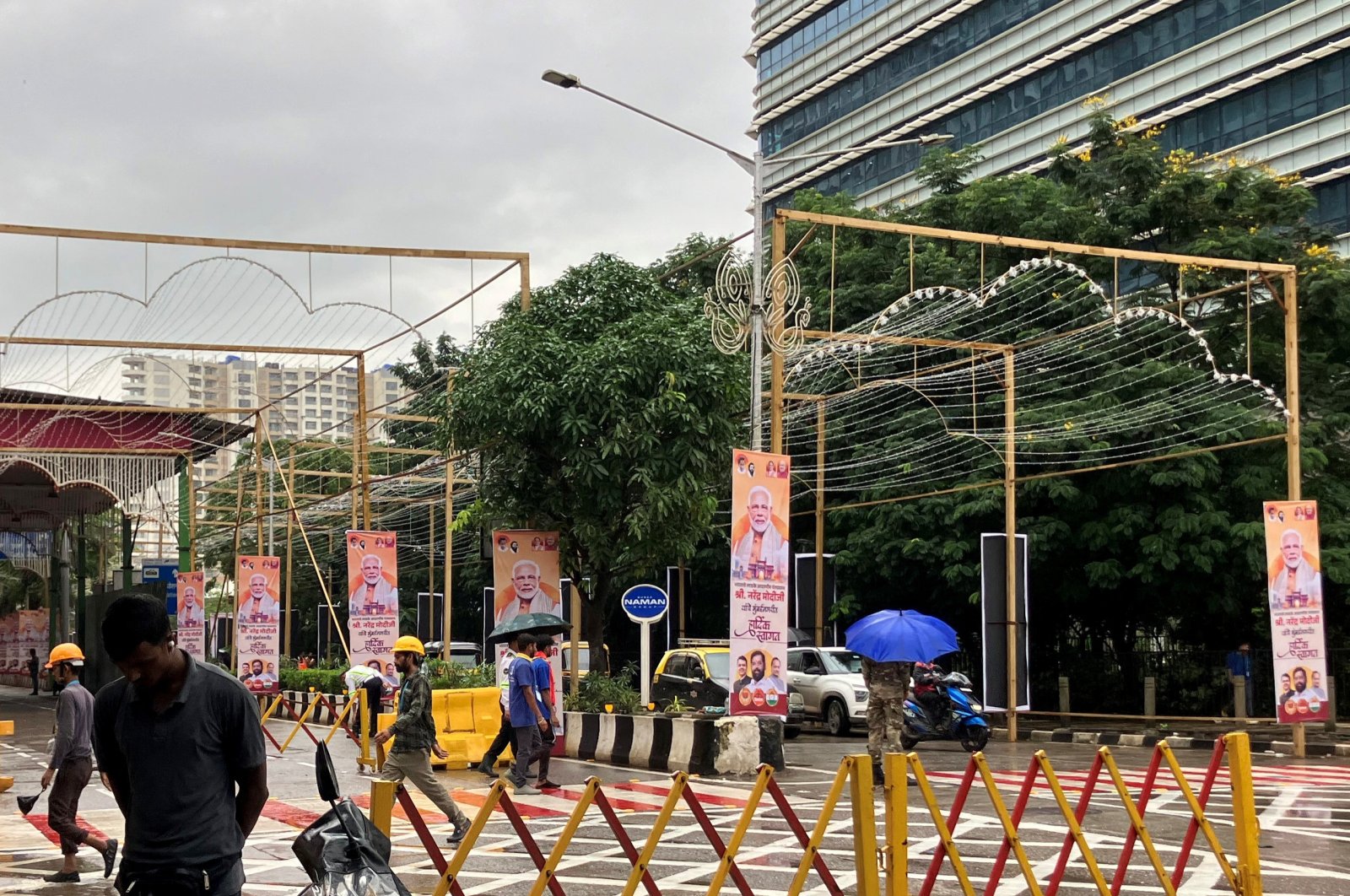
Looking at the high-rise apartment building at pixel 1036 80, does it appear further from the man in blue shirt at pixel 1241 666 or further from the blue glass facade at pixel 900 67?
the man in blue shirt at pixel 1241 666

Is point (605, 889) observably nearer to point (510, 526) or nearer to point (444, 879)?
point (444, 879)

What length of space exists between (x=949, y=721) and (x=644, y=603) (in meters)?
4.49

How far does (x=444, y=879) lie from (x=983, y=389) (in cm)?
2314

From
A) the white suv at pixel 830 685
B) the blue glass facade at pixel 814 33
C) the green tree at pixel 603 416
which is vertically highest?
the blue glass facade at pixel 814 33

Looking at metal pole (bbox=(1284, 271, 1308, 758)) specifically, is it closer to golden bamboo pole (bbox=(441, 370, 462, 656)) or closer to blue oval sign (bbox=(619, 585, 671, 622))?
blue oval sign (bbox=(619, 585, 671, 622))

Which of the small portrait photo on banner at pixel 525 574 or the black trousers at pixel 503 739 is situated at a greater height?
the small portrait photo on banner at pixel 525 574

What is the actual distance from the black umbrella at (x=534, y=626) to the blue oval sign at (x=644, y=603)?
4249 mm

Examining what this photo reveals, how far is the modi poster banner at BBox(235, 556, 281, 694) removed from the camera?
2808 cm

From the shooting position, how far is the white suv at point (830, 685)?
88.6ft

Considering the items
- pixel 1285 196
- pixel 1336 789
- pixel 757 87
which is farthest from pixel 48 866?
pixel 757 87

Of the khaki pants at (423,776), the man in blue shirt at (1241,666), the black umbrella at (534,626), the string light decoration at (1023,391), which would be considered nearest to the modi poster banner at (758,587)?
the black umbrella at (534,626)

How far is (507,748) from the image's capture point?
20203mm

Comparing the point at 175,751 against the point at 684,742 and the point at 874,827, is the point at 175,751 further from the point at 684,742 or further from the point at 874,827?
the point at 684,742

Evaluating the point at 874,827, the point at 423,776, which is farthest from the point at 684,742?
the point at 874,827
